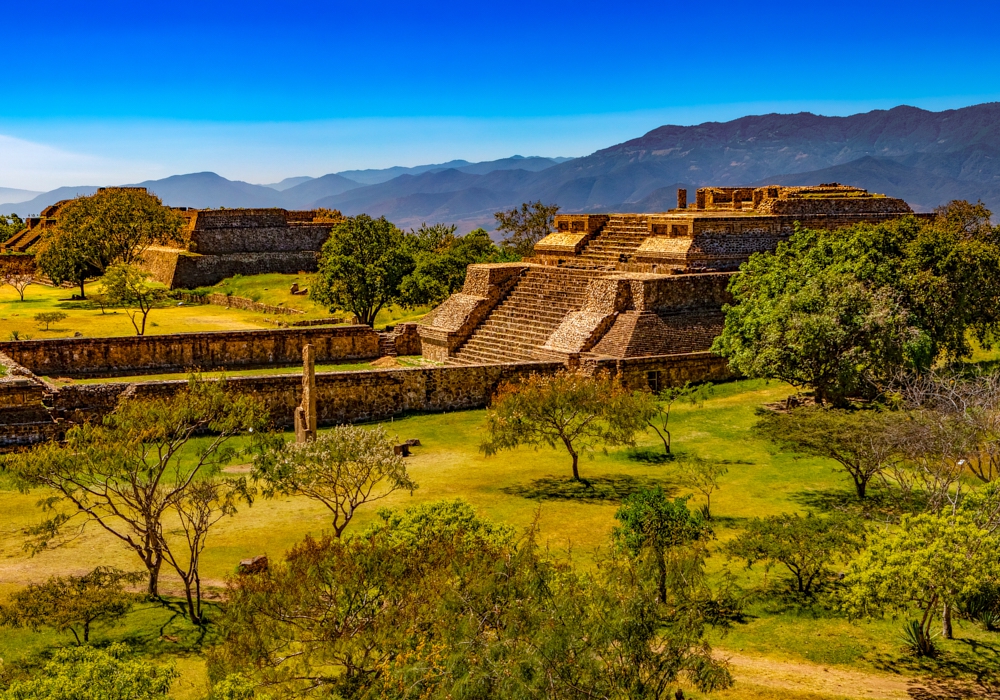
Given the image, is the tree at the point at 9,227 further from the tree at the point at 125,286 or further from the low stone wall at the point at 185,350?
the low stone wall at the point at 185,350

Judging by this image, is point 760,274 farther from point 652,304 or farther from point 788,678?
point 788,678

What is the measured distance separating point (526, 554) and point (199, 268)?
50.1 metres

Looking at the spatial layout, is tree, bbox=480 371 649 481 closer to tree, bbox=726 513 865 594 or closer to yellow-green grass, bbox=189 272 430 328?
tree, bbox=726 513 865 594

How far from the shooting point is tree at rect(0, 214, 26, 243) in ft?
254

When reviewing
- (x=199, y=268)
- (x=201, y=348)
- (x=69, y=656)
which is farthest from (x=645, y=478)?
(x=199, y=268)

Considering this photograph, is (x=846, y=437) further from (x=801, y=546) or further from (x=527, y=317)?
(x=527, y=317)

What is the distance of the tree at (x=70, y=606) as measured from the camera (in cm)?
1216

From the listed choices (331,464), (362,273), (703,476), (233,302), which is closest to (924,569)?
(703,476)

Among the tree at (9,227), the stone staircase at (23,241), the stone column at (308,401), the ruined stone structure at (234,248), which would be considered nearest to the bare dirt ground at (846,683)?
the stone column at (308,401)

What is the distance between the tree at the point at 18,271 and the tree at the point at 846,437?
43446 millimetres

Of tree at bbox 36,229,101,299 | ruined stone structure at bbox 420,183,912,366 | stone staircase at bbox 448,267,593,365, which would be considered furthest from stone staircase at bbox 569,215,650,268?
tree at bbox 36,229,101,299

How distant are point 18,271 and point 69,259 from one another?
9.24 metres

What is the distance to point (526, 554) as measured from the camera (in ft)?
32.8

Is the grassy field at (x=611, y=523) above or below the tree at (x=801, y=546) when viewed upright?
below
